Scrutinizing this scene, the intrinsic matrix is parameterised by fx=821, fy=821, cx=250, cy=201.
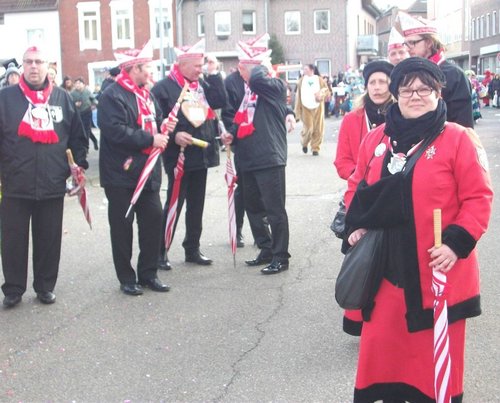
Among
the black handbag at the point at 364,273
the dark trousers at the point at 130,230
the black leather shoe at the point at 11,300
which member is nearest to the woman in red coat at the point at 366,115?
the black handbag at the point at 364,273

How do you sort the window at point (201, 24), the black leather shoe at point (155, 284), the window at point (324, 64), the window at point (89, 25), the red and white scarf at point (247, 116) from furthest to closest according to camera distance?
the window at point (324, 64), the window at point (201, 24), the window at point (89, 25), the red and white scarf at point (247, 116), the black leather shoe at point (155, 284)

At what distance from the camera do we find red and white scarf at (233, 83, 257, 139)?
25.3ft

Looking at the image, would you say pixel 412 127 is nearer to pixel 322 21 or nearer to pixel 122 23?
pixel 122 23

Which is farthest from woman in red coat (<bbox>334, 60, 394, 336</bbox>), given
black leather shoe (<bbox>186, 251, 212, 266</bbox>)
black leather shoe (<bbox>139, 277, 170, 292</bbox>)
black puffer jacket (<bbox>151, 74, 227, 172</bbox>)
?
black leather shoe (<bbox>186, 251, 212, 266</bbox>)

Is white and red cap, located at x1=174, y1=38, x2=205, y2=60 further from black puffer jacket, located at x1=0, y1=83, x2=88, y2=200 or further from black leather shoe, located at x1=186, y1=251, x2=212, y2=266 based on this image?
black leather shoe, located at x1=186, y1=251, x2=212, y2=266

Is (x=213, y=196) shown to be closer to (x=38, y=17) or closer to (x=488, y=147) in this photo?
(x=488, y=147)

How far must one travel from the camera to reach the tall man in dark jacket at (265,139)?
7.65m

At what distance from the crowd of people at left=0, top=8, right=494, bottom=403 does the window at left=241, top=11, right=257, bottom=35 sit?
43.5m

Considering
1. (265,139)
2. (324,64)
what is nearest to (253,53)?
(265,139)

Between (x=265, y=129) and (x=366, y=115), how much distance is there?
2.11 meters

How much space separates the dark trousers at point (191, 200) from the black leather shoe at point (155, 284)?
77cm

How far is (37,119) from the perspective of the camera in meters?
6.65

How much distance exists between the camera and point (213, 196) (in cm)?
1266

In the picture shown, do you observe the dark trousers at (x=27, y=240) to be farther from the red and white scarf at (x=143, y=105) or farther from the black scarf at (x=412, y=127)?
the black scarf at (x=412, y=127)
